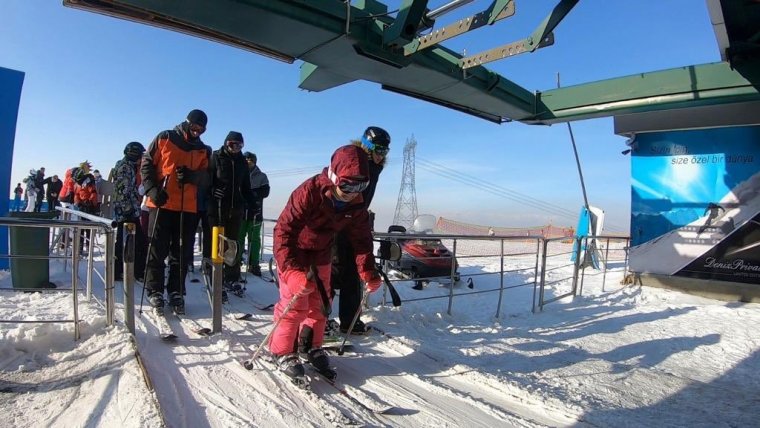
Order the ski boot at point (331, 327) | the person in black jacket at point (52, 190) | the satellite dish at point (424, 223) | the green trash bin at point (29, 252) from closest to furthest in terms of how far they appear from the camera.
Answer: the ski boot at point (331, 327)
the green trash bin at point (29, 252)
the satellite dish at point (424, 223)
the person in black jacket at point (52, 190)

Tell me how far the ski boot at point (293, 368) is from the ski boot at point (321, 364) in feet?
0.40

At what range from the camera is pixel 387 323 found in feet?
15.5

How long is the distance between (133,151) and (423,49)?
412 centimetres

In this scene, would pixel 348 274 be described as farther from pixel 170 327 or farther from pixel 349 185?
pixel 170 327

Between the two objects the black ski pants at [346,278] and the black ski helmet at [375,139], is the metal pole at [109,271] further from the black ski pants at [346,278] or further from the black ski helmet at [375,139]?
the black ski helmet at [375,139]

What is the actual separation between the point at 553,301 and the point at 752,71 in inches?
163

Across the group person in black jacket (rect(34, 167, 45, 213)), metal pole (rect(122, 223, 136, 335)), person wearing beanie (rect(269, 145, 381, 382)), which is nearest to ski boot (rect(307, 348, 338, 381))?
person wearing beanie (rect(269, 145, 381, 382))

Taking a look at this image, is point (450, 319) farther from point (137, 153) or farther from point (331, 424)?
point (137, 153)

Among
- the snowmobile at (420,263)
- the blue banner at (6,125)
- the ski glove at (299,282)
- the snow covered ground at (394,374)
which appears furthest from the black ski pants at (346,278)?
the blue banner at (6,125)

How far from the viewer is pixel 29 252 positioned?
520 centimetres

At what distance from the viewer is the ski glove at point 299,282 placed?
9.54 ft

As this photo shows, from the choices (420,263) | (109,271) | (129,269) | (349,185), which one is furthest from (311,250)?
(420,263)

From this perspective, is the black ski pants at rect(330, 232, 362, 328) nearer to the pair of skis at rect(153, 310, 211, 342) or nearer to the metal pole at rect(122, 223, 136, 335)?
the pair of skis at rect(153, 310, 211, 342)

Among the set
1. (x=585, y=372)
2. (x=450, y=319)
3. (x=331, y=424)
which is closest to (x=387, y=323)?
(x=450, y=319)
